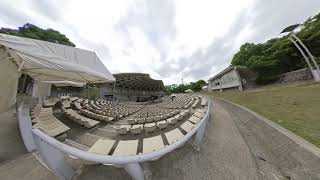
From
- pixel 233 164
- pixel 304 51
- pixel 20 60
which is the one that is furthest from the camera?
pixel 304 51

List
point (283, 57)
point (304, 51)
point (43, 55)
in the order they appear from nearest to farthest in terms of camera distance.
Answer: point (43, 55)
point (304, 51)
point (283, 57)

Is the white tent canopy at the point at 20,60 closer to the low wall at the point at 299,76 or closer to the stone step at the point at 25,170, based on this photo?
the stone step at the point at 25,170

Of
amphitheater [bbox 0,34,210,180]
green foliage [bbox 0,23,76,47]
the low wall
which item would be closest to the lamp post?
the low wall

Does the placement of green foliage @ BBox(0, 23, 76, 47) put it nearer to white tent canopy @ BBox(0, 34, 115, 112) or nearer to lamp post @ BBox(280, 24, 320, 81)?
white tent canopy @ BBox(0, 34, 115, 112)

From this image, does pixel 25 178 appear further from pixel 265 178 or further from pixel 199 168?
pixel 265 178

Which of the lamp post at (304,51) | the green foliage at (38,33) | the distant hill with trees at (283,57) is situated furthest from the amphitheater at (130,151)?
the distant hill with trees at (283,57)

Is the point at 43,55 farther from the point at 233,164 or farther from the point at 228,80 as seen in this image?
the point at 228,80

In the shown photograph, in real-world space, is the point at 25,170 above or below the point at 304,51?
below

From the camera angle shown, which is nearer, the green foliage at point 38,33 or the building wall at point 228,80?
the green foliage at point 38,33

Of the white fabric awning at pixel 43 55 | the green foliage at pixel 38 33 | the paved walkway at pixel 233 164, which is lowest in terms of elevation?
the paved walkway at pixel 233 164

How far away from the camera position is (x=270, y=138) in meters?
3.92

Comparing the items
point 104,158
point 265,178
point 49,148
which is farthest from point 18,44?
point 265,178

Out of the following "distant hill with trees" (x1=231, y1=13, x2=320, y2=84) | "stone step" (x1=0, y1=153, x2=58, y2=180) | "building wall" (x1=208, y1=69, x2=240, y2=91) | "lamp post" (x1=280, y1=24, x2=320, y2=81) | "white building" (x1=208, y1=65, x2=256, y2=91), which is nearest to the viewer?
"stone step" (x1=0, y1=153, x2=58, y2=180)

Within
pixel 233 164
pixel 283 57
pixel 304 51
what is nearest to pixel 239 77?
pixel 283 57
